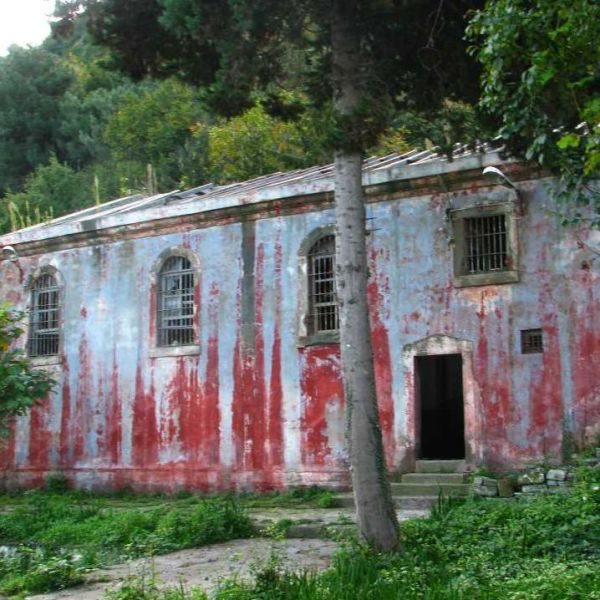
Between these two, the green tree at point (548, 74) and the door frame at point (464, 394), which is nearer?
the green tree at point (548, 74)

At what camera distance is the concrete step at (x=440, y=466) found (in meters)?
14.1

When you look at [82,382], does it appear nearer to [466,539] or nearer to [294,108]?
[294,108]

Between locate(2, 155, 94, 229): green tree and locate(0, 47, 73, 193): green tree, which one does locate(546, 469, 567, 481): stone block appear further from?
locate(0, 47, 73, 193): green tree

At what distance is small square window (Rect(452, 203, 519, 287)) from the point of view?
46.6 ft

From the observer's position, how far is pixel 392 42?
10477 mm

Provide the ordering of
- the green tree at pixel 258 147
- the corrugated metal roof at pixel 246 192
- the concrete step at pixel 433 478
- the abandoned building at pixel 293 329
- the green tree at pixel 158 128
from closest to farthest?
the concrete step at pixel 433 478
the abandoned building at pixel 293 329
the corrugated metal roof at pixel 246 192
the green tree at pixel 258 147
the green tree at pixel 158 128

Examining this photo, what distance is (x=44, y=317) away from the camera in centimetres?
1912

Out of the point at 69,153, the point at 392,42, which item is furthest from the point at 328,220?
the point at 69,153

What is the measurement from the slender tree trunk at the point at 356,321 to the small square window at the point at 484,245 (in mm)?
5239

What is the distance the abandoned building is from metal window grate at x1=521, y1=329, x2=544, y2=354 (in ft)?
0.10

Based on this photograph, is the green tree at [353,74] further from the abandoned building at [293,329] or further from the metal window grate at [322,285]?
the metal window grate at [322,285]

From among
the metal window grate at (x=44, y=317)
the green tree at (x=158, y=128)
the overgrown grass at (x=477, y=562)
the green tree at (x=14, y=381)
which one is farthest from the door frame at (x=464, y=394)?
the green tree at (x=158, y=128)

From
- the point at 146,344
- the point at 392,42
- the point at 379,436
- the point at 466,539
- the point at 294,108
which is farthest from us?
the point at 146,344

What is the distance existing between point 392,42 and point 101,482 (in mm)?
10535
